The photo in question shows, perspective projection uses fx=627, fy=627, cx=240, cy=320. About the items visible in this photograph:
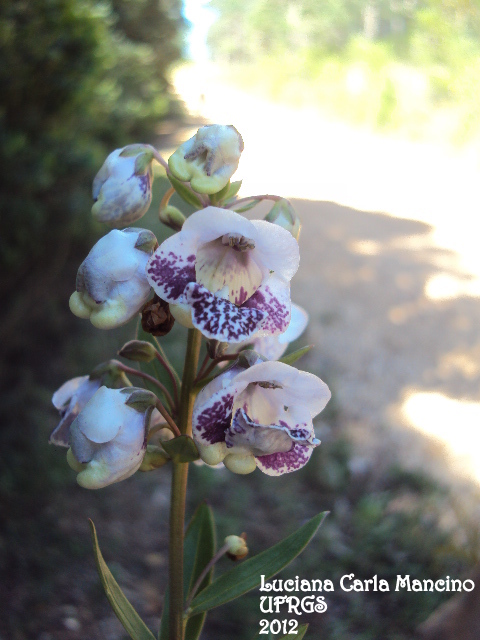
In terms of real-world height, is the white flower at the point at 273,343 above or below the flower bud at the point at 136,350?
below

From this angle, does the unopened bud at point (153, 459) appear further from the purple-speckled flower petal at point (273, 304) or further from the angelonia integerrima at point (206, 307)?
the purple-speckled flower petal at point (273, 304)

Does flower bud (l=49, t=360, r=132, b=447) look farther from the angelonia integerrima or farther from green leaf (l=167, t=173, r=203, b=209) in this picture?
green leaf (l=167, t=173, r=203, b=209)

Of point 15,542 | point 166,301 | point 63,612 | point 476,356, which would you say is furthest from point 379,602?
point 476,356

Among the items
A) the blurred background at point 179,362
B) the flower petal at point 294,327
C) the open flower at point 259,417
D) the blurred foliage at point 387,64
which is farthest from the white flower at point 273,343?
the blurred foliage at point 387,64

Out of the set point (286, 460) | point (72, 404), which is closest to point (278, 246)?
point (286, 460)

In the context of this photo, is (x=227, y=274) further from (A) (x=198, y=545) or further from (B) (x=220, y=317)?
(A) (x=198, y=545)

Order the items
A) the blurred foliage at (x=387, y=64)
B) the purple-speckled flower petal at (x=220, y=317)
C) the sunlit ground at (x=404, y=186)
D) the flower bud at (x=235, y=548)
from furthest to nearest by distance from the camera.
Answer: the blurred foliage at (x=387, y=64), the sunlit ground at (x=404, y=186), the flower bud at (x=235, y=548), the purple-speckled flower petal at (x=220, y=317)

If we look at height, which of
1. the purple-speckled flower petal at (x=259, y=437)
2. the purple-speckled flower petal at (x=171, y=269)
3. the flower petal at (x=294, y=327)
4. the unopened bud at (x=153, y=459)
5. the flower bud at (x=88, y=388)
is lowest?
the unopened bud at (x=153, y=459)
